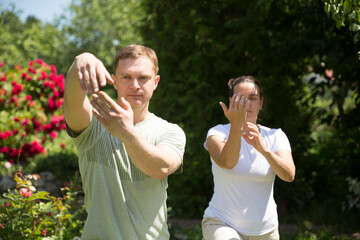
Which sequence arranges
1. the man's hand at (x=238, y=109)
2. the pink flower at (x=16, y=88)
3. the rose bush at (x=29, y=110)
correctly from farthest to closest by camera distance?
the pink flower at (x=16, y=88) < the rose bush at (x=29, y=110) < the man's hand at (x=238, y=109)

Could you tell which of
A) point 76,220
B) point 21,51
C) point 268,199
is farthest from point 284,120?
point 21,51

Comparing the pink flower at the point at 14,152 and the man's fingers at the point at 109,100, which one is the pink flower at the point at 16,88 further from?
the man's fingers at the point at 109,100

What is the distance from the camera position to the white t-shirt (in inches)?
119

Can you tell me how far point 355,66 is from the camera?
5840mm

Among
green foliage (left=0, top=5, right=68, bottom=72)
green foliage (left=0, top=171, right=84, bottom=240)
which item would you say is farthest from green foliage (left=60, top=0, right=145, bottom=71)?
green foliage (left=0, top=171, right=84, bottom=240)

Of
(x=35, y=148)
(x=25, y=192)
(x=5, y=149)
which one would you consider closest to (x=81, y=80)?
(x=25, y=192)

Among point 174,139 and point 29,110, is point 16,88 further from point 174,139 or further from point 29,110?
point 174,139

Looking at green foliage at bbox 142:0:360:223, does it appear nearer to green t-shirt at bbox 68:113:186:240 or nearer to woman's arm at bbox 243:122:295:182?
woman's arm at bbox 243:122:295:182

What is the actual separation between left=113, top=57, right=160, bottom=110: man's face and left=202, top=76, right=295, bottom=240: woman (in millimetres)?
816

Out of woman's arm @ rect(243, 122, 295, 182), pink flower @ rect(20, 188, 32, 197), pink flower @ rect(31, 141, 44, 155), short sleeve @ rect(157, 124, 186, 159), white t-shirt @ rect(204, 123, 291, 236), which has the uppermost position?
short sleeve @ rect(157, 124, 186, 159)

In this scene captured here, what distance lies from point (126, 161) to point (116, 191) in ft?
0.50

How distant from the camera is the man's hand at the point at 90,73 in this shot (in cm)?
180

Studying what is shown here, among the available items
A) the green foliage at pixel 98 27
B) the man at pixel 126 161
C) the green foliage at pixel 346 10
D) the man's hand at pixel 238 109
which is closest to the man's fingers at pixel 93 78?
the man at pixel 126 161

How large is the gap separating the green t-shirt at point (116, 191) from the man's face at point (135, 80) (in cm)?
20
